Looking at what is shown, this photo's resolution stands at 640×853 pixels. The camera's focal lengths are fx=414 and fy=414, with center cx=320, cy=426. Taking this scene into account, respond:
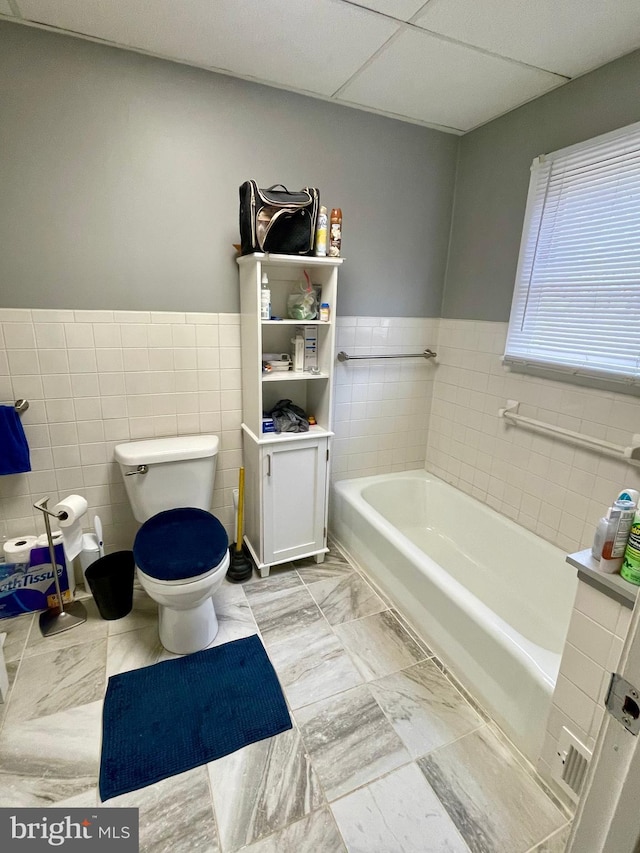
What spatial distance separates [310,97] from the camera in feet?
6.68

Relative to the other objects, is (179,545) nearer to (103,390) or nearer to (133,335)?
(103,390)

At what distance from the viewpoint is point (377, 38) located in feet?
5.15

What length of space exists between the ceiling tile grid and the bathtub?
2056 millimetres

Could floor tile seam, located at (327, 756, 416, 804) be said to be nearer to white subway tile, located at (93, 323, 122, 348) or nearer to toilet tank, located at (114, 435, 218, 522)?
toilet tank, located at (114, 435, 218, 522)

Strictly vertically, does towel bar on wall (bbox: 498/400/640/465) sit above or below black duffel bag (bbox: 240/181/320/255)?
below

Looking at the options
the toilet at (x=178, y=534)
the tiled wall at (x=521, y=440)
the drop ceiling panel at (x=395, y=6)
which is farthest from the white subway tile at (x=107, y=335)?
the tiled wall at (x=521, y=440)

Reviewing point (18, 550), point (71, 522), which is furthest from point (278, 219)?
point (18, 550)

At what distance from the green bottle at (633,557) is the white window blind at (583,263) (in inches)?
35.6

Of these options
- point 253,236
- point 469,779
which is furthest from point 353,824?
point 253,236

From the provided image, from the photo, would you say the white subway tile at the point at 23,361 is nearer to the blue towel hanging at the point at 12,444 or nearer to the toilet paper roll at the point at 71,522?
the blue towel hanging at the point at 12,444

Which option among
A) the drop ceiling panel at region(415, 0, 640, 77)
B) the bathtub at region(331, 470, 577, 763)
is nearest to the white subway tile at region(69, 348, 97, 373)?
the bathtub at region(331, 470, 577, 763)

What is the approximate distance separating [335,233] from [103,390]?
4.37 ft

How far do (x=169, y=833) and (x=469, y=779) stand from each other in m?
0.93

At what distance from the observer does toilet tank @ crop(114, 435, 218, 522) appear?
6.36 ft
